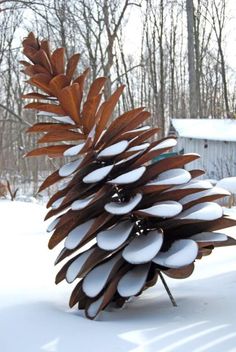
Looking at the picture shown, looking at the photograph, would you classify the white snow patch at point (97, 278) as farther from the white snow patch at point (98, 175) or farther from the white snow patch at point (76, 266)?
the white snow patch at point (98, 175)

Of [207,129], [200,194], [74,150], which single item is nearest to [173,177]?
[200,194]

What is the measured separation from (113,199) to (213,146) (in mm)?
13743

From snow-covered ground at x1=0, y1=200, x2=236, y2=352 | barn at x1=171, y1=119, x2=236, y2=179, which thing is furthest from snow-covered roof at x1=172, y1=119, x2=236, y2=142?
snow-covered ground at x1=0, y1=200, x2=236, y2=352

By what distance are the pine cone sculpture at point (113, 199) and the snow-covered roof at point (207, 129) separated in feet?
43.3

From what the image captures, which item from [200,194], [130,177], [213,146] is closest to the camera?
[130,177]

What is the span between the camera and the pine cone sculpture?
1.39m

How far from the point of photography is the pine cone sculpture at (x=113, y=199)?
4.56 feet

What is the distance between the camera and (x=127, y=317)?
4.47 ft

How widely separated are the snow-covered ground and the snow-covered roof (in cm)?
1300

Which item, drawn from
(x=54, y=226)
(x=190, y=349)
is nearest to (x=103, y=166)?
(x=54, y=226)

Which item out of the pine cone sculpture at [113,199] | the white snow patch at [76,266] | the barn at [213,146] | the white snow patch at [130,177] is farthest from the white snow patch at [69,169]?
the barn at [213,146]

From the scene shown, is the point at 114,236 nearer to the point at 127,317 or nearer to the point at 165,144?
the point at 127,317

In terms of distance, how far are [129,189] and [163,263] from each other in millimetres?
301

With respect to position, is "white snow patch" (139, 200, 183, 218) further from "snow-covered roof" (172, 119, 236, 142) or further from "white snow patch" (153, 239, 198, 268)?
"snow-covered roof" (172, 119, 236, 142)
